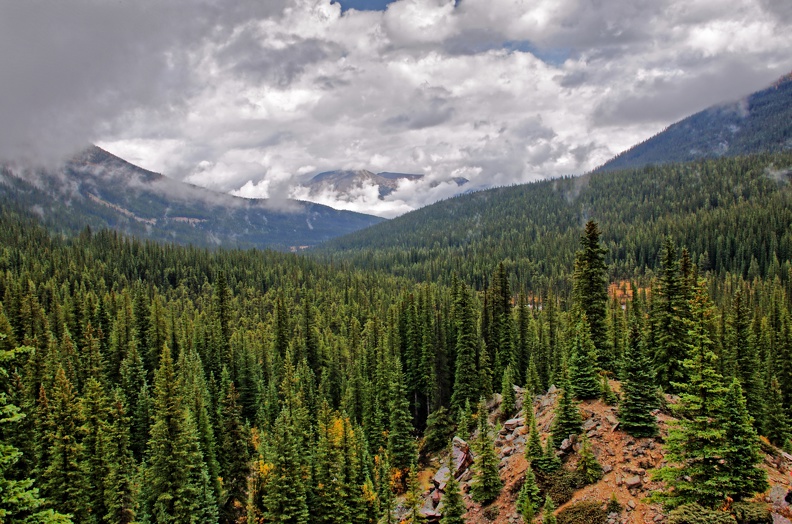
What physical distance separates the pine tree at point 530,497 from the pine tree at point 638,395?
6.64 metres

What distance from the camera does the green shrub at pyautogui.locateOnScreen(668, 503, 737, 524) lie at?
17375 mm

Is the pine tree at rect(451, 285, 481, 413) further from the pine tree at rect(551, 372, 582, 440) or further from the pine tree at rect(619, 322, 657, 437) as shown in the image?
the pine tree at rect(619, 322, 657, 437)

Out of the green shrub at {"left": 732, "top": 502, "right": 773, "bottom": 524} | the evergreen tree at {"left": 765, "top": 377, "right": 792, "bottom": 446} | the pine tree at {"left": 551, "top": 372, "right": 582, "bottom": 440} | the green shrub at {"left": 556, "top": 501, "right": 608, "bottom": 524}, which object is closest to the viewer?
the green shrub at {"left": 732, "top": 502, "right": 773, "bottom": 524}

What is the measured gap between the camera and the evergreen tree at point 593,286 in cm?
→ 3975

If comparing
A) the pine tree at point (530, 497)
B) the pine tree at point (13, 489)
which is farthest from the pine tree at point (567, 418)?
the pine tree at point (13, 489)

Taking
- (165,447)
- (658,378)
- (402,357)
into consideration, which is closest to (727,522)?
(658,378)

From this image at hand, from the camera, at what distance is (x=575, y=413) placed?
100ft

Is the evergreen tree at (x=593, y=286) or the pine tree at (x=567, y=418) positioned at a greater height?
the evergreen tree at (x=593, y=286)

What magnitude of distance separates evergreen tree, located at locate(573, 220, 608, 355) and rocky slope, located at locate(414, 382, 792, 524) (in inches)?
182

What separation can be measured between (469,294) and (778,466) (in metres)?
40.9

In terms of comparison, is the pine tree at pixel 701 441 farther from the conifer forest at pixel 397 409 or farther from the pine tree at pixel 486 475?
the pine tree at pixel 486 475

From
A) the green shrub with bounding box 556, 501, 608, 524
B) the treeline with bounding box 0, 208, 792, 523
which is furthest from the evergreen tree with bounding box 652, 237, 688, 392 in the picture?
the green shrub with bounding box 556, 501, 608, 524

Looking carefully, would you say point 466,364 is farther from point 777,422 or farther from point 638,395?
point 638,395

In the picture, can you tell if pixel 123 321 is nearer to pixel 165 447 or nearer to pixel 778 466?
pixel 165 447
